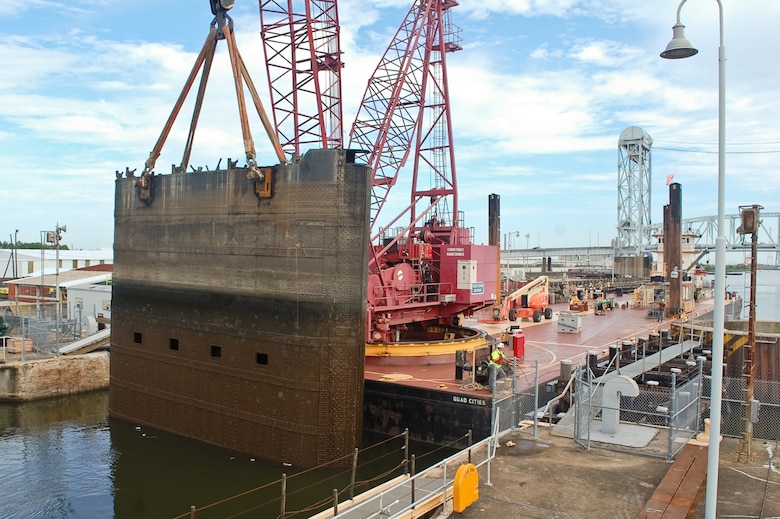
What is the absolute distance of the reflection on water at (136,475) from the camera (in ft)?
51.8

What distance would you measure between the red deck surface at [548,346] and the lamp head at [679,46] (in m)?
13.4

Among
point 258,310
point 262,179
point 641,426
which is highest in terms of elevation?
point 262,179

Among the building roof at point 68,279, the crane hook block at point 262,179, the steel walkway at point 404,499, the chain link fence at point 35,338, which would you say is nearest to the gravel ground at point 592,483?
the steel walkway at point 404,499

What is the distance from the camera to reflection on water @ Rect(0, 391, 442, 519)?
621 inches

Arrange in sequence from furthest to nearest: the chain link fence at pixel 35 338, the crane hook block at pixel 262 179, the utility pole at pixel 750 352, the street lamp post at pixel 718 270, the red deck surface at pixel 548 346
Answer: the chain link fence at pixel 35 338 < the red deck surface at pixel 548 346 < the crane hook block at pixel 262 179 < the utility pole at pixel 750 352 < the street lamp post at pixel 718 270

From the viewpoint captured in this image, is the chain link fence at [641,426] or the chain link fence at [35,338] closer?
→ the chain link fence at [641,426]

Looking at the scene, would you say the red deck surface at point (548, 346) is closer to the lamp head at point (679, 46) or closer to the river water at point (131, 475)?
the river water at point (131, 475)

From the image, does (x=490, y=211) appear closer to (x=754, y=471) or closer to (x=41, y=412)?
(x=41, y=412)

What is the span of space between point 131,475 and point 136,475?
0.48 feet

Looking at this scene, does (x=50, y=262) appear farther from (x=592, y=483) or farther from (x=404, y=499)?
(x=592, y=483)

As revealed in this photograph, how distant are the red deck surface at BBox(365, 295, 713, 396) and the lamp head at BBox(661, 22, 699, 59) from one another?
1344 cm

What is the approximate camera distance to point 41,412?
1008 inches

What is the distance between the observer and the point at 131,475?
58.9ft

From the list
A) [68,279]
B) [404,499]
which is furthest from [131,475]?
[68,279]
